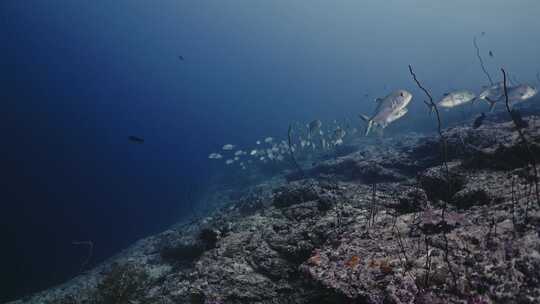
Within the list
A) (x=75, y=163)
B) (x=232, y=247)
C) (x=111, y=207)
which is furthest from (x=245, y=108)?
(x=232, y=247)

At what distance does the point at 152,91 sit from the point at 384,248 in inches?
5593

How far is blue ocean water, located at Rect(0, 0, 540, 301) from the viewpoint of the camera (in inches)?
1325

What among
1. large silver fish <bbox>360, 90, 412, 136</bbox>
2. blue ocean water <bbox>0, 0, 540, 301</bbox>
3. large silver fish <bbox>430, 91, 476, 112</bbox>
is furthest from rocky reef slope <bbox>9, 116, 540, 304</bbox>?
blue ocean water <bbox>0, 0, 540, 301</bbox>

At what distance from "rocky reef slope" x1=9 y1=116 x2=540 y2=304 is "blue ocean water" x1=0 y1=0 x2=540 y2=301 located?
28.8 ft

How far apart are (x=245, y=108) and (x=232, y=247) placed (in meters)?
161

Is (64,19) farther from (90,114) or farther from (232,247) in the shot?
(232,247)

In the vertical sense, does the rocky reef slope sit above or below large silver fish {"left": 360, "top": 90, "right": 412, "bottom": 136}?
below

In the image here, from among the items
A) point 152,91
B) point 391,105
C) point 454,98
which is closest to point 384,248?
point 391,105

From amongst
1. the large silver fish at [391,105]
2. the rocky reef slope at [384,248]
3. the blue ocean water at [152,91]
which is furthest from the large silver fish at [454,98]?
the blue ocean water at [152,91]

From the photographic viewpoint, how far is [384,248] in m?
3.26

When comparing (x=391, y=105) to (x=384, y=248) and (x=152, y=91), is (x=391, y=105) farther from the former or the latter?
(x=152, y=91)

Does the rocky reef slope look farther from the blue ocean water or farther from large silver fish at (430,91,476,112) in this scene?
the blue ocean water

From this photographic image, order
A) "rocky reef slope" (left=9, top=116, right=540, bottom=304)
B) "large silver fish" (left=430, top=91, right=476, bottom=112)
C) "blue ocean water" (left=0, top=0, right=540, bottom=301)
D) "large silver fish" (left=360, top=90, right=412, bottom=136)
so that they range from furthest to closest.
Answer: "blue ocean water" (left=0, top=0, right=540, bottom=301), "large silver fish" (left=430, top=91, right=476, bottom=112), "large silver fish" (left=360, top=90, right=412, bottom=136), "rocky reef slope" (left=9, top=116, right=540, bottom=304)

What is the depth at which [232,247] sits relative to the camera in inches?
205
